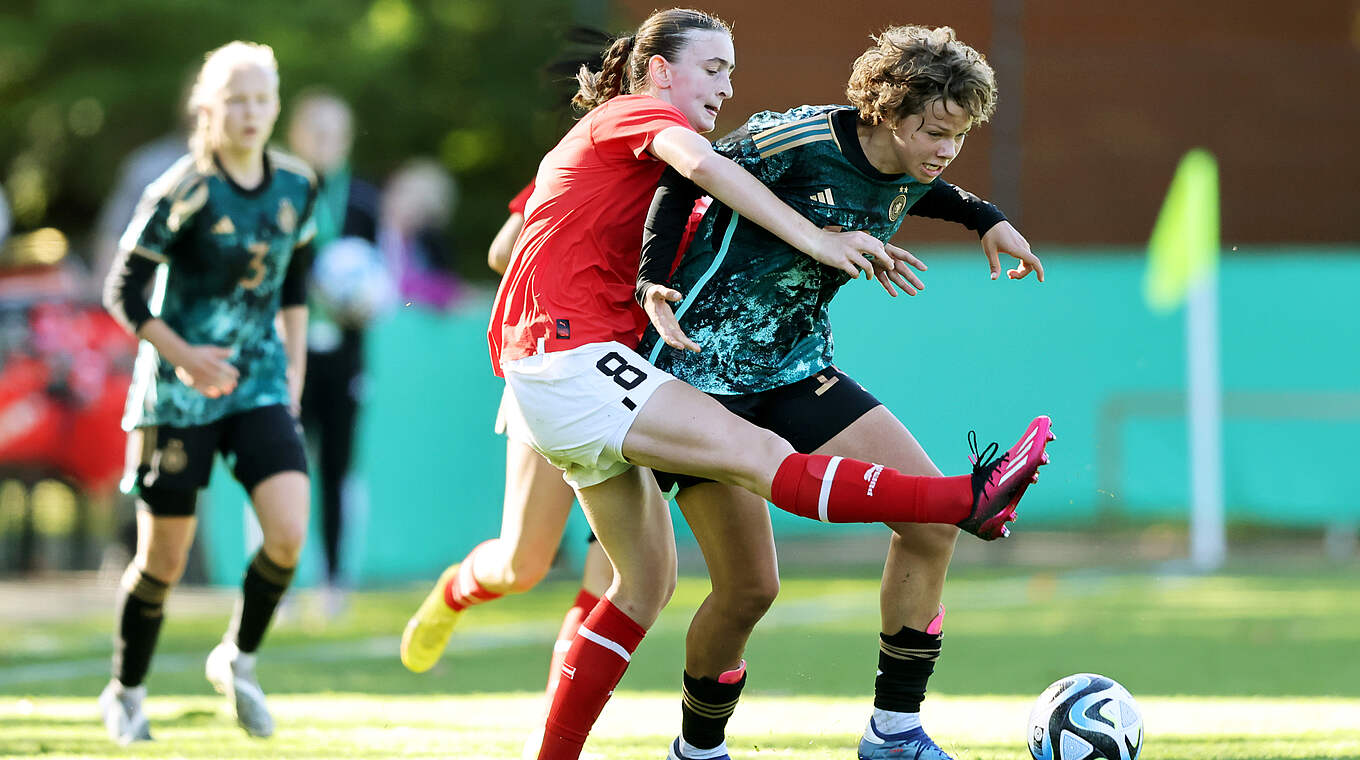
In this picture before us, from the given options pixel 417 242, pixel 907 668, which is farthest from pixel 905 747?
pixel 417 242

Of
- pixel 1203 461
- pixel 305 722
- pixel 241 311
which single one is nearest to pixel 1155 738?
pixel 305 722

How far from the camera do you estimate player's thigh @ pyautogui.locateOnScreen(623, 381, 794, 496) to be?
457 centimetres

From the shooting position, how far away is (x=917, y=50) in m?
4.78

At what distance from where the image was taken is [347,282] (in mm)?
10227

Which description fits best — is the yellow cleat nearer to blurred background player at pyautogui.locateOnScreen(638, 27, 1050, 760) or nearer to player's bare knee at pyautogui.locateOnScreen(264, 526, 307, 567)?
player's bare knee at pyautogui.locateOnScreen(264, 526, 307, 567)

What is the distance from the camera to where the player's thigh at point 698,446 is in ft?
15.0

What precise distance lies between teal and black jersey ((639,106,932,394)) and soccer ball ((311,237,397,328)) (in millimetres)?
5536

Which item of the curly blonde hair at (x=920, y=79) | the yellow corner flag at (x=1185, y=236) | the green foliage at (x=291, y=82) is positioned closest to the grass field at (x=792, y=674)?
the curly blonde hair at (x=920, y=79)

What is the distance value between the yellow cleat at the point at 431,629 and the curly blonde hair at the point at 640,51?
1.77 metres

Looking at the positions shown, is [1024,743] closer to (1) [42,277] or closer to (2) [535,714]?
(2) [535,714]

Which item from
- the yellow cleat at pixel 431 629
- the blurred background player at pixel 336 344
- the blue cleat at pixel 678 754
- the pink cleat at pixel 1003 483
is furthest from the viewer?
the blurred background player at pixel 336 344

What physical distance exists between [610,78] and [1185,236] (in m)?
11.1

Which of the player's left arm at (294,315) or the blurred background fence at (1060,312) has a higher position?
the blurred background fence at (1060,312)

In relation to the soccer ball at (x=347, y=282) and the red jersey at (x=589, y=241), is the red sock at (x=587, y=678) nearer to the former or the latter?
the red jersey at (x=589, y=241)
